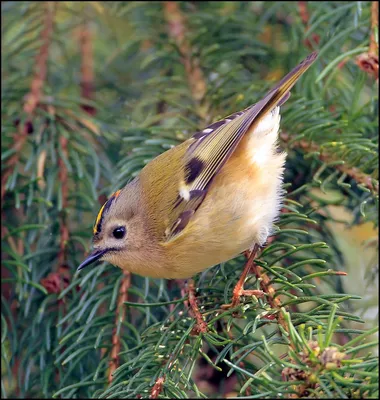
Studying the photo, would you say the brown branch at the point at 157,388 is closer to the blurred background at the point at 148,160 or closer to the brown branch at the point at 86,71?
the blurred background at the point at 148,160

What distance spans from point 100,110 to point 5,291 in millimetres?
759

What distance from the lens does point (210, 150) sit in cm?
173

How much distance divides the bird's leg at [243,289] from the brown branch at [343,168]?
324 millimetres

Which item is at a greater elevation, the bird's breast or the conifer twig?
the conifer twig

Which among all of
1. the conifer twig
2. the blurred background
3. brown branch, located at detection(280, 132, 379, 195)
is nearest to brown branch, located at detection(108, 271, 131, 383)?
the blurred background

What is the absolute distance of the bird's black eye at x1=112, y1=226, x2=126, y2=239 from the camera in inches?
67.1

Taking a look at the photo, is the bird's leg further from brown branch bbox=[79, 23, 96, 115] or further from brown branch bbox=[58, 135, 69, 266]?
brown branch bbox=[79, 23, 96, 115]

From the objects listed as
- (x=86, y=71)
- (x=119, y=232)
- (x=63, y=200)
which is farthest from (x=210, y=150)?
(x=86, y=71)

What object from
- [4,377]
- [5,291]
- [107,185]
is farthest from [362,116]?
[4,377]

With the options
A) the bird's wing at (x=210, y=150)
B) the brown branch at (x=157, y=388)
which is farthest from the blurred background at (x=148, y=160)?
the bird's wing at (x=210, y=150)

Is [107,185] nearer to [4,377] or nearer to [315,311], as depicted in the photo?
[4,377]

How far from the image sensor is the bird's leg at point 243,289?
1.29 metres

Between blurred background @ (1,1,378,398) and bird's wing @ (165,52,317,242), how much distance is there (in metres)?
0.11

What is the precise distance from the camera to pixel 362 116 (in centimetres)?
183
